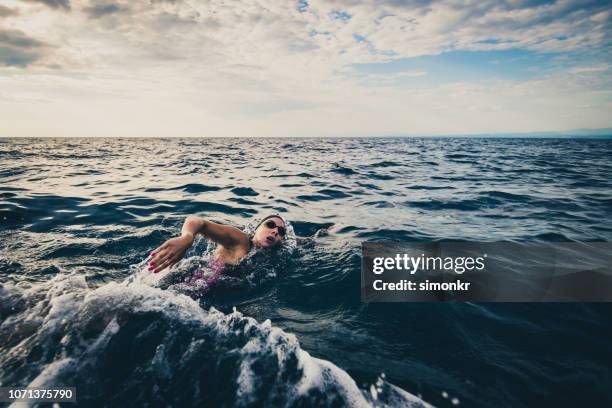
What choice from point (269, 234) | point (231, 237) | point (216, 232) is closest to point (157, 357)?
point (216, 232)

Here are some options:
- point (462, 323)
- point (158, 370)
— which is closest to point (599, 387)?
point (462, 323)

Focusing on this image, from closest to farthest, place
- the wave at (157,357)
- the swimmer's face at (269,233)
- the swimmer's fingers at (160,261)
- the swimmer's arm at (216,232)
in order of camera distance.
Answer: the wave at (157,357) < the swimmer's fingers at (160,261) < the swimmer's arm at (216,232) < the swimmer's face at (269,233)

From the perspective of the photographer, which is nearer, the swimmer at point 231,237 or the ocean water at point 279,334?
the ocean water at point 279,334

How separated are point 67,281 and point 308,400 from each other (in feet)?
11.1

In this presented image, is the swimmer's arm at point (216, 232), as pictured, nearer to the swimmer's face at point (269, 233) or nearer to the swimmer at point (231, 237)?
the swimmer at point (231, 237)

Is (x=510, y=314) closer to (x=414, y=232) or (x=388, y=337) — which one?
(x=388, y=337)

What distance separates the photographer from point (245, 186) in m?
11.6

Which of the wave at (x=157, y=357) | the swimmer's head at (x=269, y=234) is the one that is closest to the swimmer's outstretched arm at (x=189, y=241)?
the swimmer's head at (x=269, y=234)

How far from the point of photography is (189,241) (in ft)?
10.3

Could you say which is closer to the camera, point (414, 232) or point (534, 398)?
point (534, 398)

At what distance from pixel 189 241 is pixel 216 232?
3.09ft

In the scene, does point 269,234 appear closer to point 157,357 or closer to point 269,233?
point 269,233

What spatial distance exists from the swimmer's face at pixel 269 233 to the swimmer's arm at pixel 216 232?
253 millimetres

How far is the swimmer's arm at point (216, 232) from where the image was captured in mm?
3431
